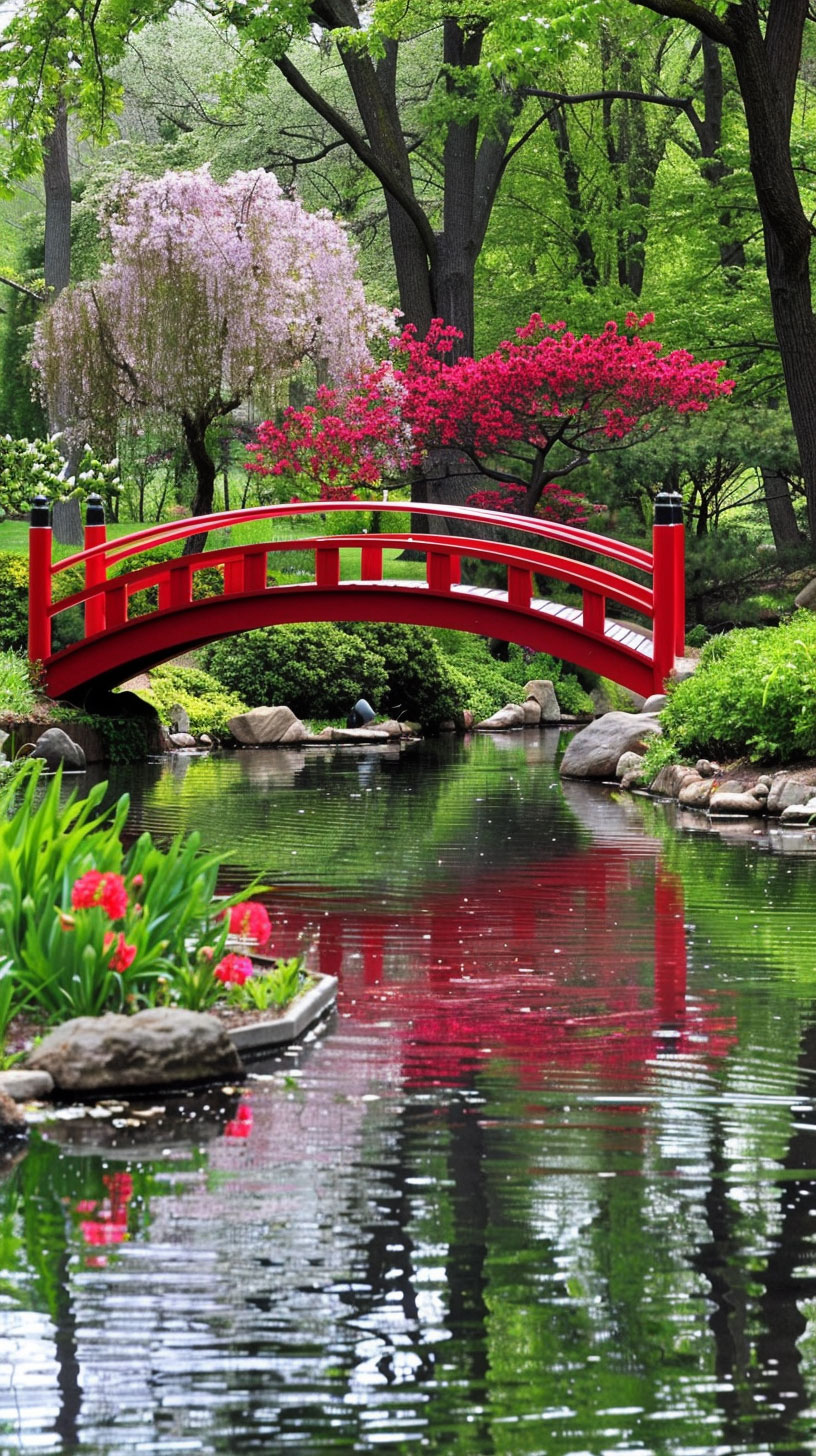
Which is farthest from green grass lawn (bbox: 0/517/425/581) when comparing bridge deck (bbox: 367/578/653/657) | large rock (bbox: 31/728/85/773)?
bridge deck (bbox: 367/578/653/657)

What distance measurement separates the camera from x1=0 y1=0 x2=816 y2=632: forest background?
59.3 feet

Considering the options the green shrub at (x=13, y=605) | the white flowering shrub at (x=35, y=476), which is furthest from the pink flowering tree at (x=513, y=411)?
the green shrub at (x=13, y=605)

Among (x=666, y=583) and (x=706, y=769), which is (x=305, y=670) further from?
(x=706, y=769)

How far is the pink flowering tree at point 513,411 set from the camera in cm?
2142

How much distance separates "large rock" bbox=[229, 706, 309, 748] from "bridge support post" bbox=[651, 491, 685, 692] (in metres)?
6.11

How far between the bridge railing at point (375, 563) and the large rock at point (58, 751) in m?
1.17

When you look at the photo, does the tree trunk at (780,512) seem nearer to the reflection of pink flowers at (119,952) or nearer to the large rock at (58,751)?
the large rock at (58,751)

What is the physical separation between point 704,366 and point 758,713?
29.3ft

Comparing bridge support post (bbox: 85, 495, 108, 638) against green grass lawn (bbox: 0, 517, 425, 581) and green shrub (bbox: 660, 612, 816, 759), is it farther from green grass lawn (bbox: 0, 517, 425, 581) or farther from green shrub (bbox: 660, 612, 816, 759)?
green grass lawn (bbox: 0, 517, 425, 581)

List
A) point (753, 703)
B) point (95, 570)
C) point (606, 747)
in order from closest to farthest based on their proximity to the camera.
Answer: point (753, 703), point (606, 747), point (95, 570)

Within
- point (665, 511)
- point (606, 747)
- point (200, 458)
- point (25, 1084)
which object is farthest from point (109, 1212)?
point (200, 458)

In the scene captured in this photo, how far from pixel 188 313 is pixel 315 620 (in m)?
10.00

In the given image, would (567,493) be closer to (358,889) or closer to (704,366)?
(704,366)

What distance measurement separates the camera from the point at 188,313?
25156 millimetres
